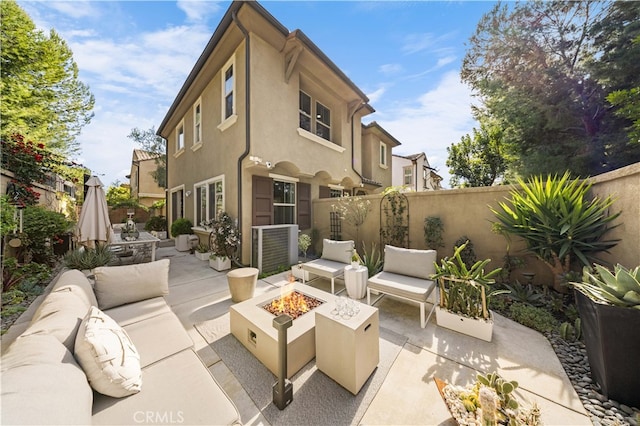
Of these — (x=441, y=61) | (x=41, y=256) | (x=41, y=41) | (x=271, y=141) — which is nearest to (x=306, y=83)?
(x=271, y=141)

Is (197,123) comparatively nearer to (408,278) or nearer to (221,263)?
(221,263)

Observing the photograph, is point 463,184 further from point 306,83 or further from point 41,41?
point 41,41

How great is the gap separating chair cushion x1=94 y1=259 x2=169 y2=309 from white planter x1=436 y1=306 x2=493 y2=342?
4.46m

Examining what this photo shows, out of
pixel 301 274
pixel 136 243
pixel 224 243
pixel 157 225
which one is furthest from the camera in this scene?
pixel 157 225

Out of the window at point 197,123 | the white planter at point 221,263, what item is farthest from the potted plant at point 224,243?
the window at point 197,123

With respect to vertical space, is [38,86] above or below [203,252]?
above

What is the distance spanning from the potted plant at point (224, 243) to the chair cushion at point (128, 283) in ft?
9.68

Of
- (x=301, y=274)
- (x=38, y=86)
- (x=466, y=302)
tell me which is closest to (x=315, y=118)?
(x=301, y=274)

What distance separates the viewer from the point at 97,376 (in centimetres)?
149

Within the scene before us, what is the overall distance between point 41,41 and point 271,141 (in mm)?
10302

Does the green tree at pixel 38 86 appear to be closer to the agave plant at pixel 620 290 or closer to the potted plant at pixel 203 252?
the potted plant at pixel 203 252

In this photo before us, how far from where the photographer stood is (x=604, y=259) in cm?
351

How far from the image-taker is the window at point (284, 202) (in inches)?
299

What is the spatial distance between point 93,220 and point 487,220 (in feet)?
29.9
